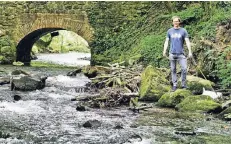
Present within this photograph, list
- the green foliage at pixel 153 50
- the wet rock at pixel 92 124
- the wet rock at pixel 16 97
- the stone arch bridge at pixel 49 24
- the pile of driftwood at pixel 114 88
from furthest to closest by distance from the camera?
the stone arch bridge at pixel 49 24, the green foliage at pixel 153 50, the wet rock at pixel 16 97, the pile of driftwood at pixel 114 88, the wet rock at pixel 92 124

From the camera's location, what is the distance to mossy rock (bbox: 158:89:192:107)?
986cm

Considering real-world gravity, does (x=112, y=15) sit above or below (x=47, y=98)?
above

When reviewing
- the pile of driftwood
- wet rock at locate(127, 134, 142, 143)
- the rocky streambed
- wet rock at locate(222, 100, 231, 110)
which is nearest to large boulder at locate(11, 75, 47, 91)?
the rocky streambed

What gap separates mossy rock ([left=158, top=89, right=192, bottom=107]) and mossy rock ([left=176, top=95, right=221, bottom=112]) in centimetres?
23

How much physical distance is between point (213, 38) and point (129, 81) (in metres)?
2.90

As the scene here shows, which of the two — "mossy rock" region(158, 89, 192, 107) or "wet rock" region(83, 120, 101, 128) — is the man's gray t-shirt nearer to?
"mossy rock" region(158, 89, 192, 107)

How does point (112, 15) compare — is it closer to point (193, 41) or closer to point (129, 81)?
point (193, 41)

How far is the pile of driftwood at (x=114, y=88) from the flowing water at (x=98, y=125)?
1.36ft

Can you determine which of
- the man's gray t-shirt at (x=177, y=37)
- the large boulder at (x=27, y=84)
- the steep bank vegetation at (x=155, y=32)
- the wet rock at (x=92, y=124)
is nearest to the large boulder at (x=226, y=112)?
the man's gray t-shirt at (x=177, y=37)

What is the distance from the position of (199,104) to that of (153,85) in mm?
1606

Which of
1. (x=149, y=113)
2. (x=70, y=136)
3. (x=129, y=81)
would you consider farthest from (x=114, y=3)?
(x=70, y=136)

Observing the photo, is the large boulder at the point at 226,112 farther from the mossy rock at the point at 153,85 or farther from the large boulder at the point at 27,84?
the large boulder at the point at 27,84

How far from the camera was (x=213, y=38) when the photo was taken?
503 inches

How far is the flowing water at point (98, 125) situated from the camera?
6832 mm
